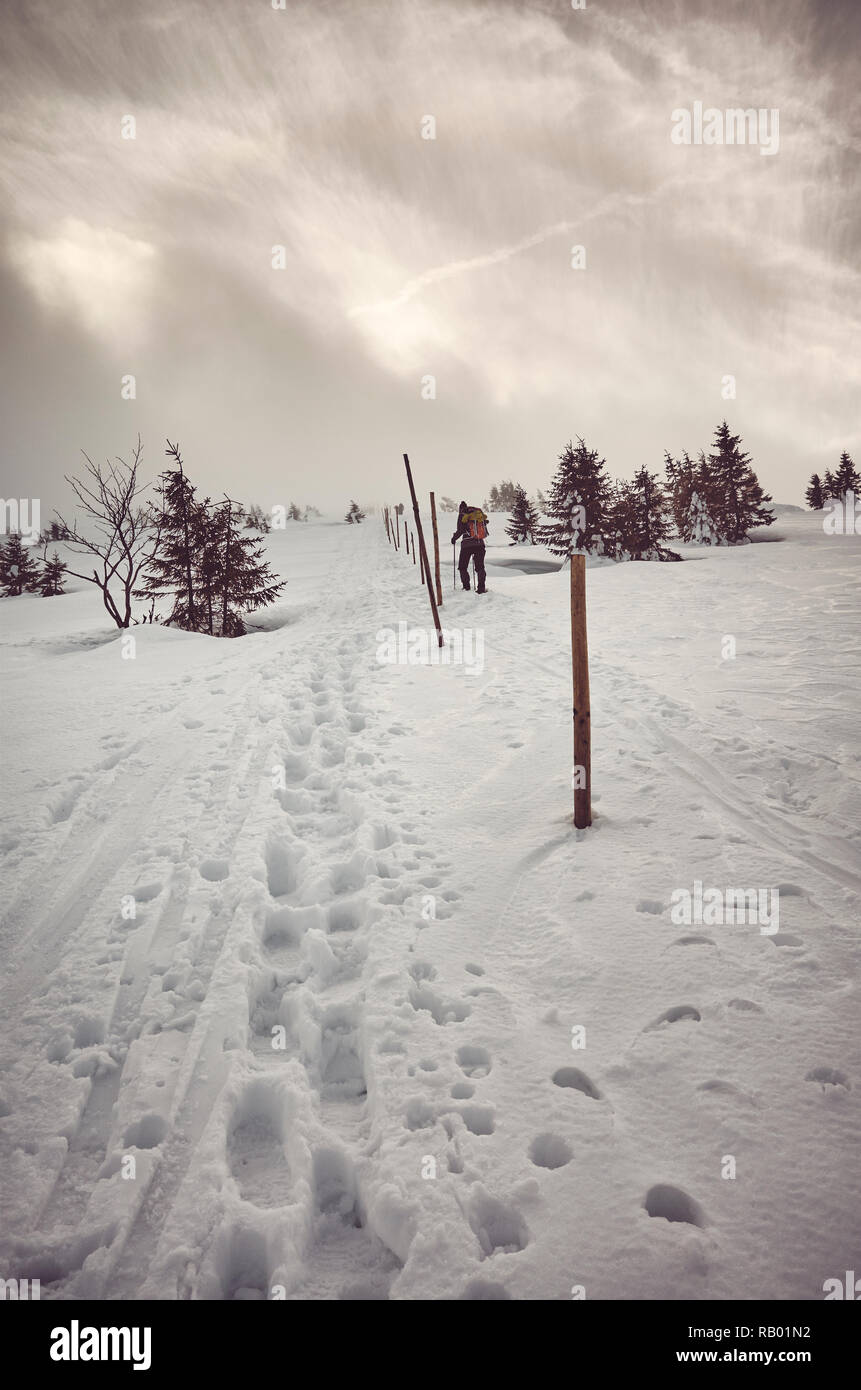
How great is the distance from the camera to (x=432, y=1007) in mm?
3020

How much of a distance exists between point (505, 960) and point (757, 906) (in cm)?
159

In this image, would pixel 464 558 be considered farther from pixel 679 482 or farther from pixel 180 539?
→ pixel 679 482

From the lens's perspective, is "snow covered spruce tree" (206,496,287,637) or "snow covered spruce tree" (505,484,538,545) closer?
"snow covered spruce tree" (206,496,287,637)

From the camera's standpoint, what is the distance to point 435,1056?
2.70 meters

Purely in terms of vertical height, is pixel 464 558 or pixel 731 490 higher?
pixel 731 490

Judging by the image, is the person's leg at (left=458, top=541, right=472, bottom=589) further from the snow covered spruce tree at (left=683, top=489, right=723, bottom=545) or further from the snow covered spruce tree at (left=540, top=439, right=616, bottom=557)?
the snow covered spruce tree at (left=683, top=489, right=723, bottom=545)

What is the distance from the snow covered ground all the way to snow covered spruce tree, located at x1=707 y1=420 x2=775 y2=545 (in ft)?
102

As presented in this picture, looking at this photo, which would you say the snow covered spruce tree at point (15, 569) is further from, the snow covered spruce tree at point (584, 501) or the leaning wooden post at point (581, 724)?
the leaning wooden post at point (581, 724)

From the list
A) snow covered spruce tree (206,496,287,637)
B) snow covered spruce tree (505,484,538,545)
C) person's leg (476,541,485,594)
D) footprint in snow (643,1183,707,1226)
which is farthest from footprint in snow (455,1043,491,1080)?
snow covered spruce tree (505,484,538,545)

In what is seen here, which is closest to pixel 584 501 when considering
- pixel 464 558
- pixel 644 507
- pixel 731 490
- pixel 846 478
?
pixel 644 507

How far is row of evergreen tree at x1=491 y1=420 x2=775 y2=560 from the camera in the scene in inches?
1153

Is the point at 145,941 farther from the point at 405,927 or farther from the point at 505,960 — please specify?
the point at 505,960

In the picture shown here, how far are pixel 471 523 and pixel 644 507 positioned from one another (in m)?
21.4
